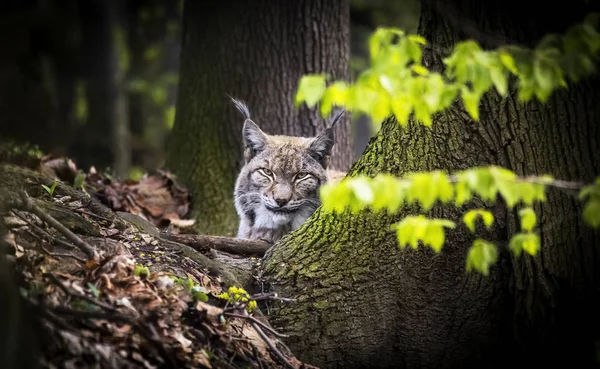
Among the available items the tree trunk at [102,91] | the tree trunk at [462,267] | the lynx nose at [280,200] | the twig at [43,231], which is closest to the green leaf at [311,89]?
the tree trunk at [462,267]

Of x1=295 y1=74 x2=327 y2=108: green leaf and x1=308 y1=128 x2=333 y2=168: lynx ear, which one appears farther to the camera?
x1=308 y1=128 x2=333 y2=168: lynx ear

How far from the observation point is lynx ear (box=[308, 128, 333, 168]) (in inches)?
226

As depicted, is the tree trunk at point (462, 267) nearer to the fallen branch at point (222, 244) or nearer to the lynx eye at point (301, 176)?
the fallen branch at point (222, 244)

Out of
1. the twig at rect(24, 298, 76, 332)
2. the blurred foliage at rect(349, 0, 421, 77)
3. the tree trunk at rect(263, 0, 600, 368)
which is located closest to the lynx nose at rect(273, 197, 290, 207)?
the tree trunk at rect(263, 0, 600, 368)

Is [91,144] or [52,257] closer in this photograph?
[52,257]

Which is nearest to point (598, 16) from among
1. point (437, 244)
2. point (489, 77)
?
point (489, 77)

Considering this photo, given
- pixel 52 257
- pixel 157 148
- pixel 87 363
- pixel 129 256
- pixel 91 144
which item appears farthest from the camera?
pixel 157 148

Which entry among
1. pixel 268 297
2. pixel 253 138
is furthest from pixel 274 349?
pixel 253 138

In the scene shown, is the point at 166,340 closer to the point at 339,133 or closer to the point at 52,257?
the point at 52,257

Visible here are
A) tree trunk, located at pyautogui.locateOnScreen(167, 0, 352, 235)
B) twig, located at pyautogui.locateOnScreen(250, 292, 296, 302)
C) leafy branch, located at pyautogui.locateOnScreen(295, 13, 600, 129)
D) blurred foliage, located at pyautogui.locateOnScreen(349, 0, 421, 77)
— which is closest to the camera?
leafy branch, located at pyautogui.locateOnScreen(295, 13, 600, 129)

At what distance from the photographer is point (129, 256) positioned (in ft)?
12.9

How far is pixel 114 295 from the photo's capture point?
3.43m

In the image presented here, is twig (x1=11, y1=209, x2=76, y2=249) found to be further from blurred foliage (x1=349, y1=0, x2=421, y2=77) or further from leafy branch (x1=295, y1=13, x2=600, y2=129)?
blurred foliage (x1=349, y1=0, x2=421, y2=77)

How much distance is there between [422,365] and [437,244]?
1.71 meters
